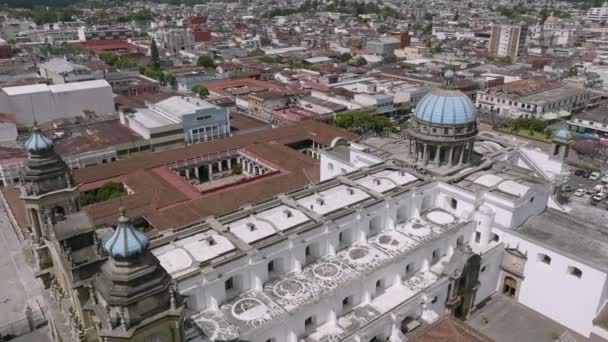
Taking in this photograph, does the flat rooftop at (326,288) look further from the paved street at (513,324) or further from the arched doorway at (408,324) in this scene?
the paved street at (513,324)

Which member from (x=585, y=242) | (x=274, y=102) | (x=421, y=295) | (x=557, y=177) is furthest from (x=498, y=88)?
(x=421, y=295)

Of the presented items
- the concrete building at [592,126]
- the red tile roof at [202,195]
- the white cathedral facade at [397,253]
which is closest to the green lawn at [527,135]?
the concrete building at [592,126]

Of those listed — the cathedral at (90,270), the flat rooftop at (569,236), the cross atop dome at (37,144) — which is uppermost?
the cross atop dome at (37,144)

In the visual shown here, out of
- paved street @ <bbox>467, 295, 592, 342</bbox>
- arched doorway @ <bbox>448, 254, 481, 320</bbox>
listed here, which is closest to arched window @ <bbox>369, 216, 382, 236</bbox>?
arched doorway @ <bbox>448, 254, 481, 320</bbox>

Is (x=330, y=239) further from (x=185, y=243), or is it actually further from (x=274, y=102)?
(x=274, y=102)

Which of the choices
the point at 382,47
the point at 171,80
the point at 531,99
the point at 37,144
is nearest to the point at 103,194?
the point at 37,144

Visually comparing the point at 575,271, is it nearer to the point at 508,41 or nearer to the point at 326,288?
the point at 326,288
